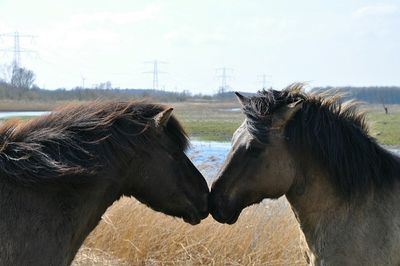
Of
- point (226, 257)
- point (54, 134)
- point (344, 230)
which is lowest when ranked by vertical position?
point (226, 257)

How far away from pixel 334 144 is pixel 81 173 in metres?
1.98

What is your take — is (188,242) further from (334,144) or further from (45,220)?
(45,220)

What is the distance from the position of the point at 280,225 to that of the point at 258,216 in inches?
16.0

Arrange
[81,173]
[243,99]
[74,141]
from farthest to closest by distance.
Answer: [243,99], [74,141], [81,173]

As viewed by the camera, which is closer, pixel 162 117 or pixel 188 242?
pixel 162 117

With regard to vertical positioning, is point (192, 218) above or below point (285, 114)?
below

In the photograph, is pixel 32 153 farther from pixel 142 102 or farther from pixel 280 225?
pixel 280 225

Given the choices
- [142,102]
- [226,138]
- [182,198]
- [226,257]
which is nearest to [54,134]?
[142,102]

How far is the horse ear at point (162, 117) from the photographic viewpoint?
4.55 m

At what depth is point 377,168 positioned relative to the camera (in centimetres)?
471

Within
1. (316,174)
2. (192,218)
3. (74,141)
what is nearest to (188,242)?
(192,218)

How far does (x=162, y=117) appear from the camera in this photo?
455 cm

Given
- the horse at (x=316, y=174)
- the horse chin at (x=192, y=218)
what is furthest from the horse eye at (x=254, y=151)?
the horse chin at (x=192, y=218)

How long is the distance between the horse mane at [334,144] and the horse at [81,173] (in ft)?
2.42
